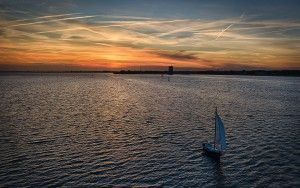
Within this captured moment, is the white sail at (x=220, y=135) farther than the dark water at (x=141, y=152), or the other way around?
the white sail at (x=220, y=135)

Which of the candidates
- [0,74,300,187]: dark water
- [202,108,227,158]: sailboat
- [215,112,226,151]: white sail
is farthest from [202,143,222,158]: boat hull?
[0,74,300,187]: dark water

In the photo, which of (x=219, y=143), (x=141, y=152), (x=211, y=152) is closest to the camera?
(x=211, y=152)

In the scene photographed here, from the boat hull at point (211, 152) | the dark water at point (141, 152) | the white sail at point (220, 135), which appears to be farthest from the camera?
the white sail at point (220, 135)

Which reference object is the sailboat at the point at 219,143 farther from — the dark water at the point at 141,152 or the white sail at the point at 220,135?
the dark water at the point at 141,152

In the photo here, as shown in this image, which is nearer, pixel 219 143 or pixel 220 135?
pixel 220 135

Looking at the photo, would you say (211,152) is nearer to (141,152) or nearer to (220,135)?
(220,135)

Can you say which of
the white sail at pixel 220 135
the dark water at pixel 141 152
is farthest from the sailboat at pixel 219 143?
the dark water at pixel 141 152

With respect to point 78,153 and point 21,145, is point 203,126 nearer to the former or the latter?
point 78,153

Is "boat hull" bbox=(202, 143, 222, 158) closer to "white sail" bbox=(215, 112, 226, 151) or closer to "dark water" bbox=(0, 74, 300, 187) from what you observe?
"white sail" bbox=(215, 112, 226, 151)

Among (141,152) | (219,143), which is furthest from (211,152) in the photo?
(141,152)
